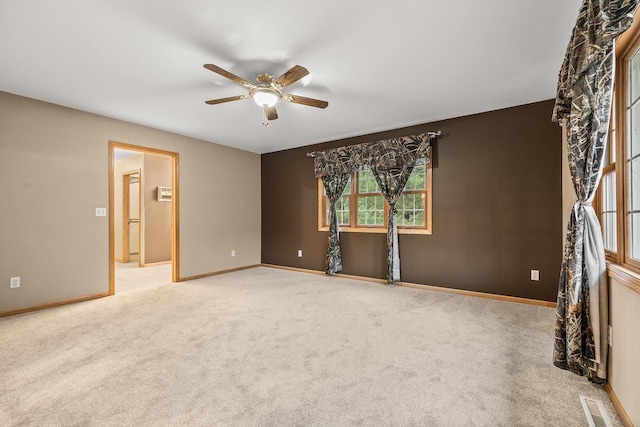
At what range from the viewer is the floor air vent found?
1.54 m

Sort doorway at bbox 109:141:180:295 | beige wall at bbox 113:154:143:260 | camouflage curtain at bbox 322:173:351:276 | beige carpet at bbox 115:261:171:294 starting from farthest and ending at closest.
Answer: beige wall at bbox 113:154:143:260 < doorway at bbox 109:141:180:295 < camouflage curtain at bbox 322:173:351:276 < beige carpet at bbox 115:261:171:294

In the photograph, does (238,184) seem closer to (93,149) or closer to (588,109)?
(93,149)

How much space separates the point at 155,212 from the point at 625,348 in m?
7.40

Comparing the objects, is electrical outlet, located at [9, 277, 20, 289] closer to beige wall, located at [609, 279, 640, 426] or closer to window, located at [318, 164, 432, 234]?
window, located at [318, 164, 432, 234]

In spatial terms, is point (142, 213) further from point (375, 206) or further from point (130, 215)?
point (375, 206)

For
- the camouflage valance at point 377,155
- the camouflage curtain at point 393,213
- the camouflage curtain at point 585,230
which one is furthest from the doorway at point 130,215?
the camouflage curtain at point 585,230

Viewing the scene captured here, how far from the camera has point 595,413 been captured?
1.62 metres

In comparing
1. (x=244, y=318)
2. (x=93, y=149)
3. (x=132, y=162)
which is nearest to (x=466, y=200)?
(x=244, y=318)

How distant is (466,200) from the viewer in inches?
159

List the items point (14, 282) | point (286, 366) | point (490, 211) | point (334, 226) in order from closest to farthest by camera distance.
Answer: point (286, 366) < point (14, 282) < point (490, 211) < point (334, 226)

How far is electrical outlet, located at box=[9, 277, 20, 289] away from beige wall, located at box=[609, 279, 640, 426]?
5.13 m

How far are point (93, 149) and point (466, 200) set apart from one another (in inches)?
194

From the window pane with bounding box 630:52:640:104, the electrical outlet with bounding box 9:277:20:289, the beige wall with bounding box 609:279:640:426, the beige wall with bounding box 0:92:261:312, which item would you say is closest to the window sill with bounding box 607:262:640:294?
the beige wall with bounding box 609:279:640:426

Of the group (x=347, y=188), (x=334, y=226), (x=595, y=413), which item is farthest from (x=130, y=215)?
(x=595, y=413)
